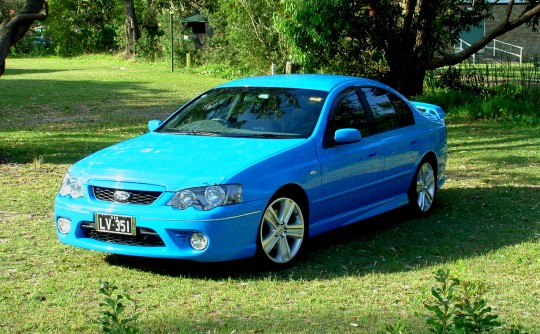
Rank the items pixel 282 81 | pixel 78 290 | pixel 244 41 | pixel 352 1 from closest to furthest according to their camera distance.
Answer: pixel 78 290 < pixel 282 81 < pixel 352 1 < pixel 244 41

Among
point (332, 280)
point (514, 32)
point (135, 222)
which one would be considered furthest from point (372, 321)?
point (514, 32)

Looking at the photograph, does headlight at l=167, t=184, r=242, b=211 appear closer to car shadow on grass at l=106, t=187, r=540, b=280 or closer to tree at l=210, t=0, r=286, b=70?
car shadow on grass at l=106, t=187, r=540, b=280

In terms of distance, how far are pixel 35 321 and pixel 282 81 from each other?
3982 mm

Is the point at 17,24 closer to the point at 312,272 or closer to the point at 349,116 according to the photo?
the point at 349,116

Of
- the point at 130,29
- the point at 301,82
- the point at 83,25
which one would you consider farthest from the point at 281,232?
the point at 83,25

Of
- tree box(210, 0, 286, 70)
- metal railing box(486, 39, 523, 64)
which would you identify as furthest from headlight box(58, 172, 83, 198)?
metal railing box(486, 39, 523, 64)

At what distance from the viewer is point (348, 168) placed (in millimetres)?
8539

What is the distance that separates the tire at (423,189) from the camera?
9.87 metres

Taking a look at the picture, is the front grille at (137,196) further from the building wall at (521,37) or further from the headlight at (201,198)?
the building wall at (521,37)

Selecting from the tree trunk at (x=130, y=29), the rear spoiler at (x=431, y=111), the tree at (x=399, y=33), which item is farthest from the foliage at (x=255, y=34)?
the tree trunk at (x=130, y=29)

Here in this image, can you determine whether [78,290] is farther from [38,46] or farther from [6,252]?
[38,46]

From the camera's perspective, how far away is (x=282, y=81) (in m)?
9.25

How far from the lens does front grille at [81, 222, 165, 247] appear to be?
285 inches

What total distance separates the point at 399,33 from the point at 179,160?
14.0m
